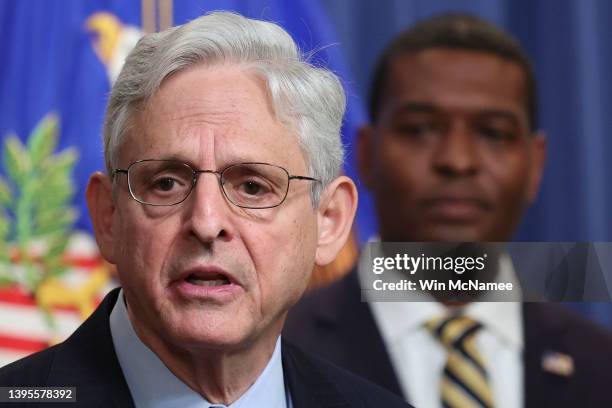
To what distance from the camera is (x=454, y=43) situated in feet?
9.34

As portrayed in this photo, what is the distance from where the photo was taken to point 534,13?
296 cm

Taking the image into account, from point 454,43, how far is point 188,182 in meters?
1.46

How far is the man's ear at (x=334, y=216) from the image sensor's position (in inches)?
73.0

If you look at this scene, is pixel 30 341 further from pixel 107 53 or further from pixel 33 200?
pixel 107 53

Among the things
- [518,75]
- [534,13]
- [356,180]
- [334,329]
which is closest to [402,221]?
[356,180]

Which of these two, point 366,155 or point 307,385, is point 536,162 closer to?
point 366,155

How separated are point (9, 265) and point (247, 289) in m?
1.63

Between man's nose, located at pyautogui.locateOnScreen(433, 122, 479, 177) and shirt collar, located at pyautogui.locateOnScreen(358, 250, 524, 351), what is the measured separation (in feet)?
1.29

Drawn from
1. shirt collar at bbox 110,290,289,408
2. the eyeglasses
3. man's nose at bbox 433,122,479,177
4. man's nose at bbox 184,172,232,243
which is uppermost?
man's nose at bbox 433,122,479,177

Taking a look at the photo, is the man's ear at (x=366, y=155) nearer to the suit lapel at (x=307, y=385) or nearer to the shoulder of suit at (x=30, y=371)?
the suit lapel at (x=307, y=385)

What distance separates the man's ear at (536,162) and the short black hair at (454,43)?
0.04 metres

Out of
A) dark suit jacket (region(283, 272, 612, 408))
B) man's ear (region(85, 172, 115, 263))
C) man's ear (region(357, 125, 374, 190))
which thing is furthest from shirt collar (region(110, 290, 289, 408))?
man's ear (region(357, 125, 374, 190))

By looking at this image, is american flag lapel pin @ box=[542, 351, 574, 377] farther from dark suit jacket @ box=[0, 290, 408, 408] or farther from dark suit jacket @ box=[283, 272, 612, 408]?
dark suit jacket @ box=[0, 290, 408, 408]

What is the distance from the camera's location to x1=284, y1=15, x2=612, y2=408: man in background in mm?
2717
